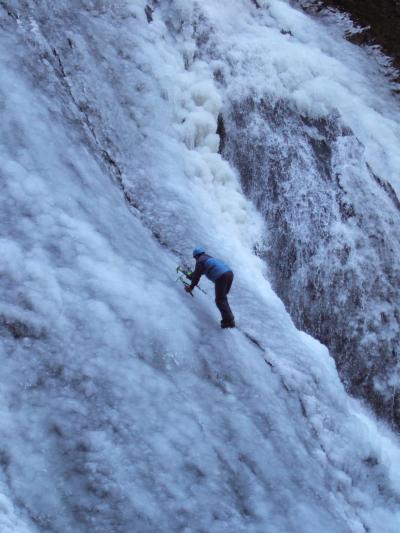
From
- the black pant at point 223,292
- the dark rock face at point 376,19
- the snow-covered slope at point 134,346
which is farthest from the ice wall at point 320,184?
the dark rock face at point 376,19

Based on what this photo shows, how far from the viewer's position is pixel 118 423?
13.1ft

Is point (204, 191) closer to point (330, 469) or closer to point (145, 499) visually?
point (330, 469)

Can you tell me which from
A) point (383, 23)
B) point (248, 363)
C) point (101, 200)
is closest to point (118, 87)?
point (101, 200)

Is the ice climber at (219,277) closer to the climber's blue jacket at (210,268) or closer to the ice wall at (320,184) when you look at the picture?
the climber's blue jacket at (210,268)

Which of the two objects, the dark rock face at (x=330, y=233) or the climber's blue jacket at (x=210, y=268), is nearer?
the climber's blue jacket at (x=210, y=268)

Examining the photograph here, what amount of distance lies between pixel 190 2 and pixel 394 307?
6.66 m

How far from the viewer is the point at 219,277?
5.36 m

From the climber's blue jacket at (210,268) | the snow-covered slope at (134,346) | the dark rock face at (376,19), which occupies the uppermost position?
the dark rock face at (376,19)

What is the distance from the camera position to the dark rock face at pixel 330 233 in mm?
7801

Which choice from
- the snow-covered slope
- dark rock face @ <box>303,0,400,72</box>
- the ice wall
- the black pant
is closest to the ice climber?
the black pant

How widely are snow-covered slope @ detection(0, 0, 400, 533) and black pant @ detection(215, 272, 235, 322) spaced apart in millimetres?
186

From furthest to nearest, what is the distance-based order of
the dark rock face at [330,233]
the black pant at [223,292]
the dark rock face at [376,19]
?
the dark rock face at [376,19], the dark rock face at [330,233], the black pant at [223,292]

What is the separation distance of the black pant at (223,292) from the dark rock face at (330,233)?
8.23ft

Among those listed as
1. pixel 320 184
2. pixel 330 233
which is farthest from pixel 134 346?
pixel 320 184
